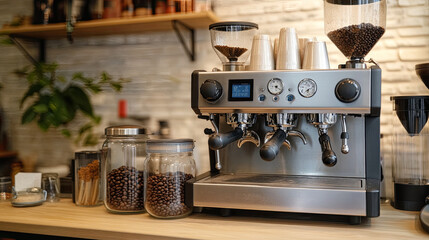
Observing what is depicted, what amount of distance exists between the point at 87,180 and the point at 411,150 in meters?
1.19

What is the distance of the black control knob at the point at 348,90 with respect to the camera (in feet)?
3.89

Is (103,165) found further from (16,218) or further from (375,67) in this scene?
(375,67)

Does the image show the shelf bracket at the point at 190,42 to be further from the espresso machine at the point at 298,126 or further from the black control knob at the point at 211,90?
the black control knob at the point at 211,90

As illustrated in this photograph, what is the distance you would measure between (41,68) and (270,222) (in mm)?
1401

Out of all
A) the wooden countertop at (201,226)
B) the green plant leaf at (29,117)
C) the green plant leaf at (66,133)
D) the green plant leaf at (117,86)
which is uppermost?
the green plant leaf at (117,86)

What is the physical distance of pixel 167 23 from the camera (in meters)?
1.90

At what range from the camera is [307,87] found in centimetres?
124

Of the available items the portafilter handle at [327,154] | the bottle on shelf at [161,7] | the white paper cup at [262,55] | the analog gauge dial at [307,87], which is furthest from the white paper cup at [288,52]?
the bottle on shelf at [161,7]

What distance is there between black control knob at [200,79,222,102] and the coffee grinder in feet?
2.13

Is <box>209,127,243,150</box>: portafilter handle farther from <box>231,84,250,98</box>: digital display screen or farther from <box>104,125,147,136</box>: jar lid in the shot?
<box>104,125,147,136</box>: jar lid

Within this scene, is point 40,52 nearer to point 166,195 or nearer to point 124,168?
point 124,168

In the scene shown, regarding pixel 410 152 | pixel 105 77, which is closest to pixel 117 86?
pixel 105 77

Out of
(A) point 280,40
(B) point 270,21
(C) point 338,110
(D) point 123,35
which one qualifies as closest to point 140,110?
(D) point 123,35

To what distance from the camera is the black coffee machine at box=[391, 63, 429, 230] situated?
4.70 ft
